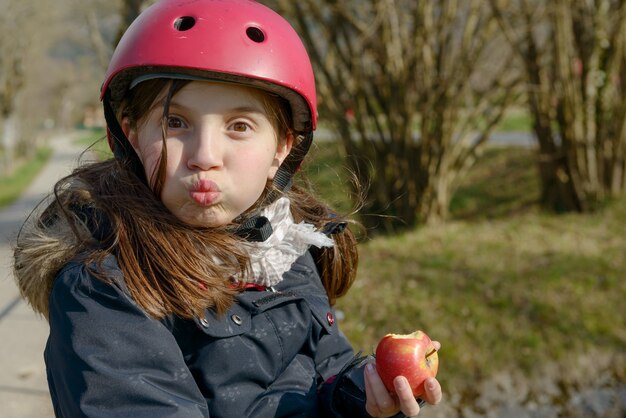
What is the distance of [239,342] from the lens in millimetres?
1768

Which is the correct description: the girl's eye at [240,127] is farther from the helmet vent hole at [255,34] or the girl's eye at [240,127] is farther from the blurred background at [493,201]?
the blurred background at [493,201]

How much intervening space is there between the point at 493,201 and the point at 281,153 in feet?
25.1

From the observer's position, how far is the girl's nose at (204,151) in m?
1.69

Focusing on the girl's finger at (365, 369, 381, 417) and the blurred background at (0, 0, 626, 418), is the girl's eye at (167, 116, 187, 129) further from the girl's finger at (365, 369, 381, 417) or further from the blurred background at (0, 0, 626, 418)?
the blurred background at (0, 0, 626, 418)

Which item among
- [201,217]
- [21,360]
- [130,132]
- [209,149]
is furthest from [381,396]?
[21,360]

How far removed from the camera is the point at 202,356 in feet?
5.64

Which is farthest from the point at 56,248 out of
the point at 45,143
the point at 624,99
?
the point at 45,143

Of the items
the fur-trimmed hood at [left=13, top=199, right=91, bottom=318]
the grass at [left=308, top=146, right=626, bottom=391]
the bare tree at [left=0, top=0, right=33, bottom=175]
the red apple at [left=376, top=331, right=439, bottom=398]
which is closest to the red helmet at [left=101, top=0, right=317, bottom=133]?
the fur-trimmed hood at [left=13, top=199, right=91, bottom=318]

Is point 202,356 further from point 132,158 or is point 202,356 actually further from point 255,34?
point 255,34

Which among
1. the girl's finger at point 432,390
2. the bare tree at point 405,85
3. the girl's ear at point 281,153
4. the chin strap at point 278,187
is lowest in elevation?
the bare tree at point 405,85

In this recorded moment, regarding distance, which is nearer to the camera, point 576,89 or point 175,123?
point 175,123

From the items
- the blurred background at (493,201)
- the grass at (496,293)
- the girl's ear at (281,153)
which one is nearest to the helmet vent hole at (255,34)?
the girl's ear at (281,153)

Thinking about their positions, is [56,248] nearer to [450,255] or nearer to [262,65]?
[262,65]

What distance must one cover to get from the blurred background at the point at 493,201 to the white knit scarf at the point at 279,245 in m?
2.70
